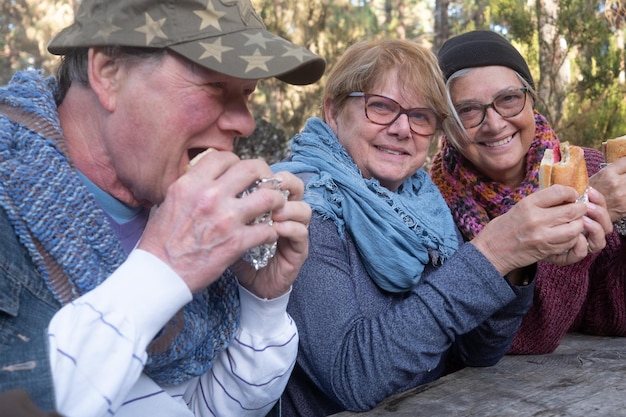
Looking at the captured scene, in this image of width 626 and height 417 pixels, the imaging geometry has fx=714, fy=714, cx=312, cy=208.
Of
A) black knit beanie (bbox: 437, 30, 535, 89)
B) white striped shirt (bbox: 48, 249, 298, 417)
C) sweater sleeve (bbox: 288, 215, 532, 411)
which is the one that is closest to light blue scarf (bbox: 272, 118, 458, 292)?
sweater sleeve (bbox: 288, 215, 532, 411)

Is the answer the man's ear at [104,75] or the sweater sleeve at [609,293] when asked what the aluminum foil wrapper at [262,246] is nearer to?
the man's ear at [104,75]

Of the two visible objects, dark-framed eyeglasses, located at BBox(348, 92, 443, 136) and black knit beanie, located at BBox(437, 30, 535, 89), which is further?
black knit beanie, located at BBox(437, 30, 535, 89)

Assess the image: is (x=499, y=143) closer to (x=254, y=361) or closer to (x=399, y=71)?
(x=399, y=71)

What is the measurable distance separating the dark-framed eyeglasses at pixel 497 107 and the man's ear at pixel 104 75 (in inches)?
60.6

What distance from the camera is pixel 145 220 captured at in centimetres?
176

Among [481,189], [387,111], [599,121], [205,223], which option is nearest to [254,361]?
[205,223]

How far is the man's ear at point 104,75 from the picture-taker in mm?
1548

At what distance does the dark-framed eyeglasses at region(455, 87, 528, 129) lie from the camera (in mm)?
2719

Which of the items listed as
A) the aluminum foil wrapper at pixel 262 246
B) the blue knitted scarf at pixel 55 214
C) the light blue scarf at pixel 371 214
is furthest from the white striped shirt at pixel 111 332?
the light blue scarf at pixel 371 214

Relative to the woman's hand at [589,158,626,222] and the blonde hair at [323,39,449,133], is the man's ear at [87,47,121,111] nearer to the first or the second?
the blonde hair at [323,39,449,133]

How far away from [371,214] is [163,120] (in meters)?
0.88

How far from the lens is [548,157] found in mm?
2381

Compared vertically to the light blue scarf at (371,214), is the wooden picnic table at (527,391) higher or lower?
lower

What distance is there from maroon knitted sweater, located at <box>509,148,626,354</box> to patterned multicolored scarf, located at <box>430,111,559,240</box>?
0.29 metres
